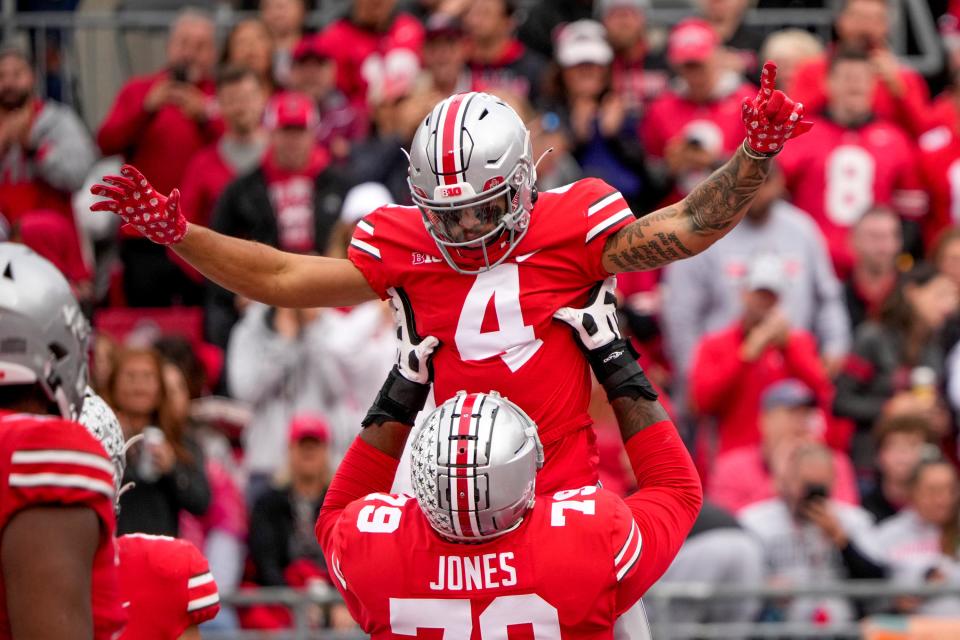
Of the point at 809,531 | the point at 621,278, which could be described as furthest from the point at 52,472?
the point at 621,278

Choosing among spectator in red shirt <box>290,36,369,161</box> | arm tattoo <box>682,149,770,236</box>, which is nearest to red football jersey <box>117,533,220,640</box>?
arm tattoo <box>682,149,770,236</box>

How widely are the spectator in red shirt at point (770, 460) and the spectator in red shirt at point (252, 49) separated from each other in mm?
4222

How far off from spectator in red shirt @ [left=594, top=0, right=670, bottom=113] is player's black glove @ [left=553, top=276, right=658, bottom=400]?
670cm

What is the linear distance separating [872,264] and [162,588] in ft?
22.2

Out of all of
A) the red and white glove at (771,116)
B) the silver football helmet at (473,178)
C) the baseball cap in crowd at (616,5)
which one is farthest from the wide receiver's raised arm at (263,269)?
the baseball cap in crowd at (616,5)

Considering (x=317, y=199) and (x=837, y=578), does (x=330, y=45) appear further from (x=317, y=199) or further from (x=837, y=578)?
(x=837, y=578)

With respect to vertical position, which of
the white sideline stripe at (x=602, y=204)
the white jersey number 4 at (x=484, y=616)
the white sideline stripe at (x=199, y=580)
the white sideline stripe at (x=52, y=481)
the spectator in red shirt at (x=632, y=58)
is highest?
the spectator in red shirt at (x=632, y=58)

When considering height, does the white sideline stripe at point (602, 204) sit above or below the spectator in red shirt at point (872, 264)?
above

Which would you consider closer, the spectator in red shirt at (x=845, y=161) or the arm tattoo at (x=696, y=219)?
the arm tattoo at (x=696, y=219)

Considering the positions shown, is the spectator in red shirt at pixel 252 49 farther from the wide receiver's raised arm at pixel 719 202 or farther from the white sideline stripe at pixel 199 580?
the white sideline stripe at pixel 199 580

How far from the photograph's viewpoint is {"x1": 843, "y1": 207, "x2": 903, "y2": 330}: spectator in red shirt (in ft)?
35.3

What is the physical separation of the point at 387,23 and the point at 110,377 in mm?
4273

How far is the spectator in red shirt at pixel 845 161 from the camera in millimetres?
11352

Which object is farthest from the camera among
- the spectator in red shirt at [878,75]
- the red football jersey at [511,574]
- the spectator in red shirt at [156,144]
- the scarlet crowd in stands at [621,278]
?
the spectator in red shirt at [878,75]
